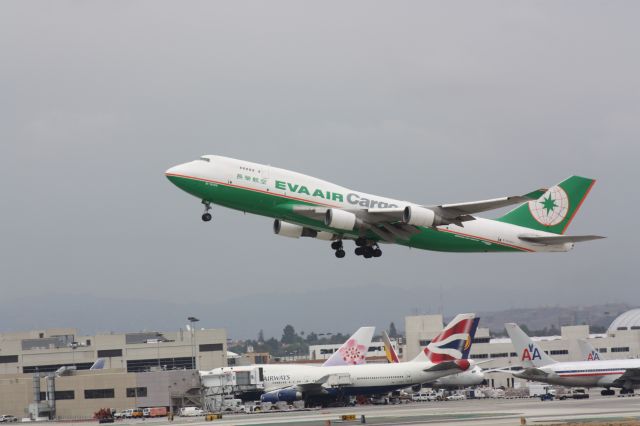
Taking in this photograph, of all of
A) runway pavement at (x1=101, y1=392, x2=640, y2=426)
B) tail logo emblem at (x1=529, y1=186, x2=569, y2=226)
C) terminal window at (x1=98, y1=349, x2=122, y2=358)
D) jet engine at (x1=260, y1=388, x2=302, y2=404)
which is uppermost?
tail logo emblem at (x1=529, y1=186, x2=569, y2=226)

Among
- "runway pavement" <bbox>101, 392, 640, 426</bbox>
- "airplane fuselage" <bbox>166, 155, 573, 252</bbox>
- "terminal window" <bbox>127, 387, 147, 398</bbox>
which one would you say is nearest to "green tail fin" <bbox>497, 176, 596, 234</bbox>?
"airplane fuselage" <bbox>166, 155, 573, 252</bbox>

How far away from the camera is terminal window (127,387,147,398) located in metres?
106

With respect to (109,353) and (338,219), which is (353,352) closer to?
(338,219)

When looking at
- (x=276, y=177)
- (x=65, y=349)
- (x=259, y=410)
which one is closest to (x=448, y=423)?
(x=276, y=177)

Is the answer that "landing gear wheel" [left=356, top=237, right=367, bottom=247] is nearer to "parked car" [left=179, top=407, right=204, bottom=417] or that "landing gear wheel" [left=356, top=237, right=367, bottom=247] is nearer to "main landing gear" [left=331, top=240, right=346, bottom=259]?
"main landing gear" [left=331, top=240, right=346, bottom=259]

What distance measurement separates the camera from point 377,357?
7269 inches

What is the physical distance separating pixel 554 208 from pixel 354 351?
3456 cm

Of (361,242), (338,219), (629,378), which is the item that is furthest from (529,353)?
(338,219)

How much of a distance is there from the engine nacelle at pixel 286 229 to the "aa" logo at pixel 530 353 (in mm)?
37949

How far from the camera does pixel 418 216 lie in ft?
225

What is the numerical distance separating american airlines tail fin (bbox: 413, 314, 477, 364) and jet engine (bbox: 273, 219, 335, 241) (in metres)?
30.0

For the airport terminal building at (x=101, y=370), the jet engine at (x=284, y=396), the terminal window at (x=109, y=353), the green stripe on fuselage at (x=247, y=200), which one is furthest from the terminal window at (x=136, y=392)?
the terminal window at (x=109, y=353)

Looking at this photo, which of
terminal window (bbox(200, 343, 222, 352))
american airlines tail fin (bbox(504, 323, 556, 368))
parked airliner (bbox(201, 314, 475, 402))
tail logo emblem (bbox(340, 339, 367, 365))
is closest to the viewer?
parked airliner (bbox(201, 314, 475, 402))

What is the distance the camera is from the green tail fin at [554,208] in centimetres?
7669
